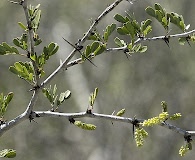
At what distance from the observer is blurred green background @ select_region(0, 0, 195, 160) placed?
1050 centimetres

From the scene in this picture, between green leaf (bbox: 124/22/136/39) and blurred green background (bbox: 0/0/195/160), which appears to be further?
blurred green background (bbox: 0/0/195/160)

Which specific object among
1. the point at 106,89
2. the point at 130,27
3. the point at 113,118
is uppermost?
the point at 106,89

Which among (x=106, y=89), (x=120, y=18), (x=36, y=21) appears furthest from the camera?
(x=106, y=89)

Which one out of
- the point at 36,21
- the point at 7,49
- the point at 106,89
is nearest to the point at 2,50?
the point at 7,49

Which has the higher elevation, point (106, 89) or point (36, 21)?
point (106, 89)

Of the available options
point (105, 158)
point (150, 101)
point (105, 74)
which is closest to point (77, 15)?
point (105, 74)

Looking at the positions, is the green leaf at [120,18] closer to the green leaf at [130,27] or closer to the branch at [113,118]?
the green leaf at [130,27]

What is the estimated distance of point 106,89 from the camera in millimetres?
11320

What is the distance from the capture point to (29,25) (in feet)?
6.29

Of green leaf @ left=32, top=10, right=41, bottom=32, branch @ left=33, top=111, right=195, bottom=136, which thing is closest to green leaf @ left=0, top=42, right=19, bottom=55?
green leaf @ left=32, top=10, right=41, bottom=32

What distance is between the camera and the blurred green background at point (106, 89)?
34.4 ft

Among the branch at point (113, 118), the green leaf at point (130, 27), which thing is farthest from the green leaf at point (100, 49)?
the branch at point (113, 118)

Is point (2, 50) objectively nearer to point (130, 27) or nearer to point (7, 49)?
point (7, 49)

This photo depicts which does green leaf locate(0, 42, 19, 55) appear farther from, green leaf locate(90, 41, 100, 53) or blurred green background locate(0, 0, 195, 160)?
blurred green background locate(0, 0, 195, 160)
